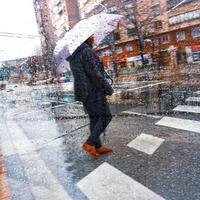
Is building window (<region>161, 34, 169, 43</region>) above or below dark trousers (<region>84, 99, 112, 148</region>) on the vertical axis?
above

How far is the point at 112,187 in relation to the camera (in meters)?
3.68

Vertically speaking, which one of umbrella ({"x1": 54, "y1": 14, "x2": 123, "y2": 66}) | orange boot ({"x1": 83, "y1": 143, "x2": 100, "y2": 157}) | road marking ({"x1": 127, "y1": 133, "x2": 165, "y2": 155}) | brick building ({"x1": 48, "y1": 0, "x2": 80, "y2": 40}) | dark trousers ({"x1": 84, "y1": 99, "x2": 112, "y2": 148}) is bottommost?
road marking ({"x1": 127, "y1": 133, "x2": 165, "y2": 155})

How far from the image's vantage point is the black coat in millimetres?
4684

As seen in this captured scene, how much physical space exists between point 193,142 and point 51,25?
99888 mm

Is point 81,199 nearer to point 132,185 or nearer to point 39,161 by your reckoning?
point 132,185

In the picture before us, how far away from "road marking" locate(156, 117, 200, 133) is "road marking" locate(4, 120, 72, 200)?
2.41 meters

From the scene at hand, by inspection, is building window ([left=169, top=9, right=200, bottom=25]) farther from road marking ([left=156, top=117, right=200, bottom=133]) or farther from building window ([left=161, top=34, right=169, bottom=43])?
road marking ([left=156, top=117, right=200, bottom=133])

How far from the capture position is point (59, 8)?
3595 inches

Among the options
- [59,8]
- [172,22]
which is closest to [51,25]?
[59,8]

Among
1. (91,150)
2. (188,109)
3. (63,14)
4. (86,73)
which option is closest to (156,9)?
(63,14)

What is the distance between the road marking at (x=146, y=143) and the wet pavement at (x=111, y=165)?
0.02m

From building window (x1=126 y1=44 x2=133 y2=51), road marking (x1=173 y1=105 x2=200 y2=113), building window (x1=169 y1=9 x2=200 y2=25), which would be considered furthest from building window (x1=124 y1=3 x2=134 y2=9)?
road marking (x1=173 y1=105 x2=200 y2=113)

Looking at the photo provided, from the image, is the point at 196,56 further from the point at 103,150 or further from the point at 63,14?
the point at 63,14

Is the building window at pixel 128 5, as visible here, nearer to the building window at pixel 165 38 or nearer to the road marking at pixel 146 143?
the building window at pixel 165 38
